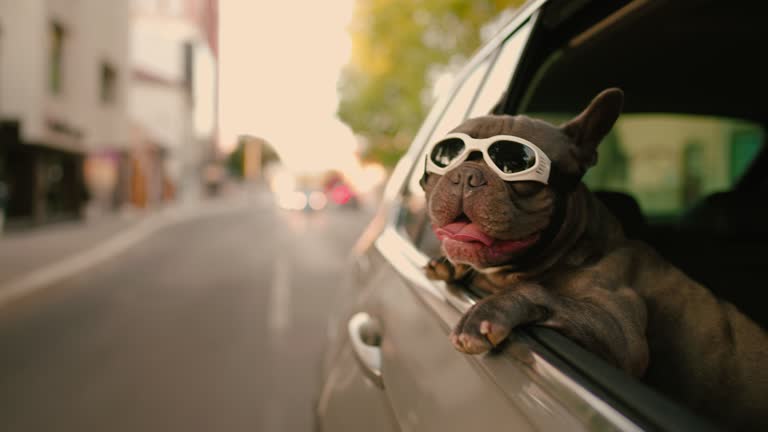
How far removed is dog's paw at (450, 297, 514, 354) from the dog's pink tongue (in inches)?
7.8

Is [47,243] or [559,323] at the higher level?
[559,323]

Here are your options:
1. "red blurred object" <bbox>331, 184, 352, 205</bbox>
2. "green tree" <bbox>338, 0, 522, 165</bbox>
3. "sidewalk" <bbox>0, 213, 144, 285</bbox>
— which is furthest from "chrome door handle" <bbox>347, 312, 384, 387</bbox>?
"red blurred object" <bbox>331, 184, 352, 205</bbox>

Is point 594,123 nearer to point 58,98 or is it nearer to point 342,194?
point 58,98

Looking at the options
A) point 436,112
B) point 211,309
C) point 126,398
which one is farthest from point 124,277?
point 436,112

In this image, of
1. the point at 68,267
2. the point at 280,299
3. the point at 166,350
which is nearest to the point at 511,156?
the point at 166,350

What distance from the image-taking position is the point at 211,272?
12023mm

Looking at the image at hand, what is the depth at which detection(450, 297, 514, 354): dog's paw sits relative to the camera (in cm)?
114

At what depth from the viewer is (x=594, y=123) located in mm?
1493

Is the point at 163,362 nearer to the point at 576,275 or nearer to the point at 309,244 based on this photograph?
the point at 576,275

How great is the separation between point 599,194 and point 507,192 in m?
0.78

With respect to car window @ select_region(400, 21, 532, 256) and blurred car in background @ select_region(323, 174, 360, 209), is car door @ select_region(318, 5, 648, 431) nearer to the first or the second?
car window @ select_region(400, 21, 532, 256)

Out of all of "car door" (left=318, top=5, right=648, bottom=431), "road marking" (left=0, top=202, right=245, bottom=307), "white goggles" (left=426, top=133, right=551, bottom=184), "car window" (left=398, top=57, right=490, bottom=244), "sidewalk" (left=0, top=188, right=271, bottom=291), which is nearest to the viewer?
"car door" (left=318, top=5, right=648, bottom=431)

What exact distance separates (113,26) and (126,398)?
82.4 feet

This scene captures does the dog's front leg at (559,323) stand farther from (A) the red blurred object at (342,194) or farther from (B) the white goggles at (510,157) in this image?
(A) the red blurred object at (342,194)
